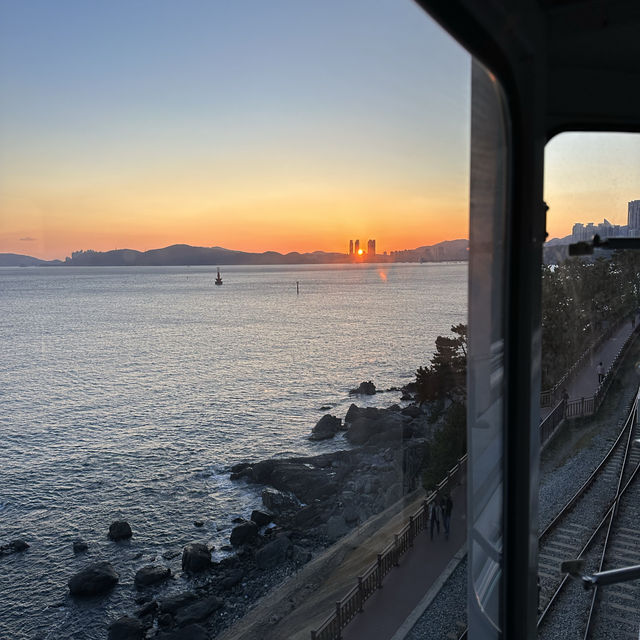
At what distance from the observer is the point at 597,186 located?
994 mm

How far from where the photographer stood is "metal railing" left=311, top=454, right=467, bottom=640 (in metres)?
1.75

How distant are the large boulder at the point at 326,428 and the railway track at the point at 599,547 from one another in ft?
44.3

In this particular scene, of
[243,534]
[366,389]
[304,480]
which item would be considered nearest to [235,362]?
[366,389]

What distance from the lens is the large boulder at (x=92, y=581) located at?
8.12m

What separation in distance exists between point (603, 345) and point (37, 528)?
12646mm

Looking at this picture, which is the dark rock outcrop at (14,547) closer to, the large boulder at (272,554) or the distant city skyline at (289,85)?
the large boulder at (272,554)

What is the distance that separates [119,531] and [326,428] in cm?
615

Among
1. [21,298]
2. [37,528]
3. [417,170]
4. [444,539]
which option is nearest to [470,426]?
[444,539]

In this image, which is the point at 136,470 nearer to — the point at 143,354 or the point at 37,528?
the point at 37,528

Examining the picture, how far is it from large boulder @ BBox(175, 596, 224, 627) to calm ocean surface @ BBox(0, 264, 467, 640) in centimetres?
84

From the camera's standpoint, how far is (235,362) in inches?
1017

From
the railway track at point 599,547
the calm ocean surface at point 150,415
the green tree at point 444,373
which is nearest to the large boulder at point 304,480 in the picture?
the calm ocean surface at point 150,415

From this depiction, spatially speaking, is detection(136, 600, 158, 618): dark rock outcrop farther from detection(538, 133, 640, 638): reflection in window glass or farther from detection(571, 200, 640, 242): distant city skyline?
detection(571, 200, 640, 242): distant city skyline

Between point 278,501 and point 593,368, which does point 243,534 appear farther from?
point 593,368
